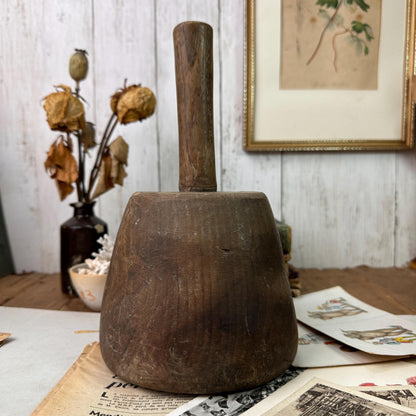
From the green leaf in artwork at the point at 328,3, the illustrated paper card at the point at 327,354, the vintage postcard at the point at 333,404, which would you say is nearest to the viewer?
the vintage postcard at the point at 333,404

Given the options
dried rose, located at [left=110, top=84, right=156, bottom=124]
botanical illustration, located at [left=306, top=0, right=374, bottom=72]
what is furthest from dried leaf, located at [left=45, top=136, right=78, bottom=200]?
botanical illustration, located at [left=306, top=0, right=374, bottom=72]

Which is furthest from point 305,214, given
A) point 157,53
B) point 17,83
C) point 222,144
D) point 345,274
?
point 17,83

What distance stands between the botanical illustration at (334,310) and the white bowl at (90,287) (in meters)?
0.42

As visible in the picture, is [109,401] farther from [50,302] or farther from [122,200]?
[122,200]

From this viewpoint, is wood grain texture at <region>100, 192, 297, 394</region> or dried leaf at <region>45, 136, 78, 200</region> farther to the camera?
dried leaf at <region>45, 136, 78, 200</region>

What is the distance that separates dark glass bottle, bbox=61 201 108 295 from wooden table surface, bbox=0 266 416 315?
0.08m

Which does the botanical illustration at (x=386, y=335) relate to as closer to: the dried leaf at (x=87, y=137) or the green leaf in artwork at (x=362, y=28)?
the dried leaf at (x=87, y=137)

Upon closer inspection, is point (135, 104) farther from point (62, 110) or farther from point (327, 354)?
point (327, 354)

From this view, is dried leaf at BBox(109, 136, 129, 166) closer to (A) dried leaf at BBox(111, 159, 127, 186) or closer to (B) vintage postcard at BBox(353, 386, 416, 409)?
(A) dried leaf at BBox(111, 159, 127, 186)

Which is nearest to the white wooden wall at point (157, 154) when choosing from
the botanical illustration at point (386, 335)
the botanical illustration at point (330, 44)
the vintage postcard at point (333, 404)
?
the botanical illustration at point (330, 44)

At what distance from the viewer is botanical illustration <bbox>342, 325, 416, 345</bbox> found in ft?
2.05

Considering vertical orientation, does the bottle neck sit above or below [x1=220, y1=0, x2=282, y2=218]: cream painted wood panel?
below

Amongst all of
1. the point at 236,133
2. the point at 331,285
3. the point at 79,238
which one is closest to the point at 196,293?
the point at 79,238

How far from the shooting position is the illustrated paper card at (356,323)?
0.61 meters
